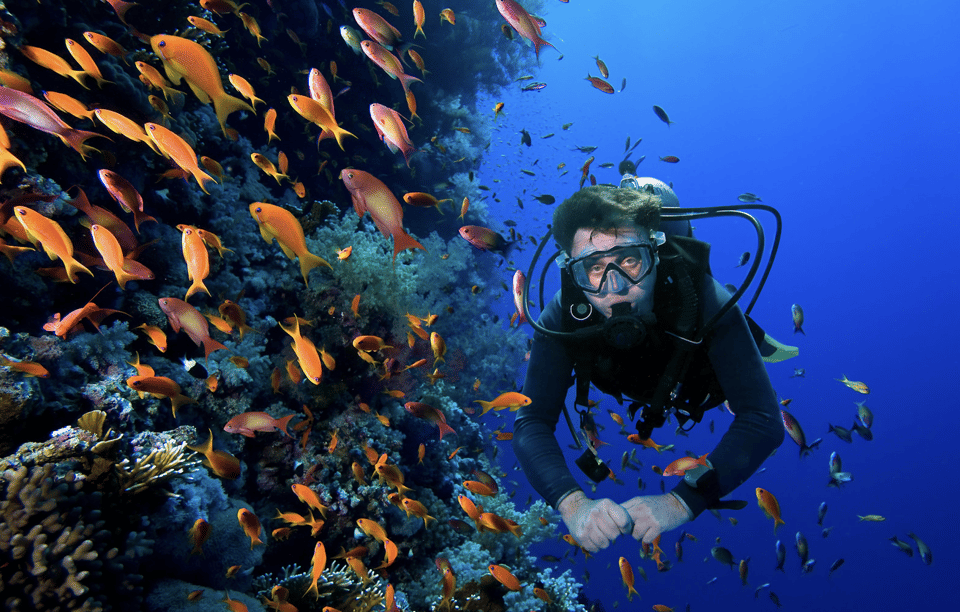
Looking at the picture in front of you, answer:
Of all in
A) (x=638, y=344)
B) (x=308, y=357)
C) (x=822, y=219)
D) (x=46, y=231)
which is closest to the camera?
(x=638, y=344)

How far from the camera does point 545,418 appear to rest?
2396 millimetres

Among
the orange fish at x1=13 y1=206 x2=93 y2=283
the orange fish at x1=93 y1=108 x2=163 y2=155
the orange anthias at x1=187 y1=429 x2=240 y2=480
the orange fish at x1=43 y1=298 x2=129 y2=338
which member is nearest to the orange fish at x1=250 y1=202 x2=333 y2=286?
the orange fish at x1=93 y1=108 x2=163 y2=155

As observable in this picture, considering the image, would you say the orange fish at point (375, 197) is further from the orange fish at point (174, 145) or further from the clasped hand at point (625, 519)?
the clasped hand at point (625, 519)

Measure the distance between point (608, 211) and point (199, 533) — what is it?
137 inches

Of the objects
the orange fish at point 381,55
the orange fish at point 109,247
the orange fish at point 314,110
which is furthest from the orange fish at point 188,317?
the orange fish at point 381,55

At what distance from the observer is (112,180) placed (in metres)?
3.14

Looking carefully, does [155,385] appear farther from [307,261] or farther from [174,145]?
[174,145]

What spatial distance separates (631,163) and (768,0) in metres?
109

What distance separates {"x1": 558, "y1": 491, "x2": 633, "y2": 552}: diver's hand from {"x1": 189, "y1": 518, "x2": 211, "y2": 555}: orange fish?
2405 mm

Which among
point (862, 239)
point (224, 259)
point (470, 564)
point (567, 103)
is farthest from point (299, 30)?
point (567, 103)

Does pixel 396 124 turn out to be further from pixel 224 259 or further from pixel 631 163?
pixel 631 163

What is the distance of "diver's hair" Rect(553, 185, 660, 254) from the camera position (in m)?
2.60

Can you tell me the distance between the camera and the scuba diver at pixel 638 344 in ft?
6.57

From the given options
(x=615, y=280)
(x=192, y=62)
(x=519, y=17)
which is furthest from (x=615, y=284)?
(x=519, y=17)
